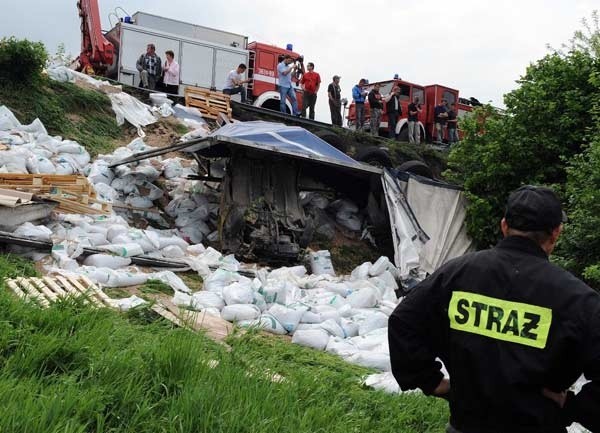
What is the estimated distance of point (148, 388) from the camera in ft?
9.48

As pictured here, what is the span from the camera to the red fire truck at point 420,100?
17953 millimetres

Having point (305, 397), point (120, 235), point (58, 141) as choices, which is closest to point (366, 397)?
point (305, 397)

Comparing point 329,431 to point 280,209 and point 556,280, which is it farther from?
point 280,209

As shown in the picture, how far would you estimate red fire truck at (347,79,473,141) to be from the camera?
18.0 m

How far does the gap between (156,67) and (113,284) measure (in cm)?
978

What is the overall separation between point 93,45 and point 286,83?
189 inches

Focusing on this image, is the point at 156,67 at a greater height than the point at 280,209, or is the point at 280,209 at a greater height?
the point at 156,67

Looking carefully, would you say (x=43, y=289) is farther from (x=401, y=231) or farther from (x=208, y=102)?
(x=208, y=102)

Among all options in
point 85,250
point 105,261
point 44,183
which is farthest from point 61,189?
point 105,261

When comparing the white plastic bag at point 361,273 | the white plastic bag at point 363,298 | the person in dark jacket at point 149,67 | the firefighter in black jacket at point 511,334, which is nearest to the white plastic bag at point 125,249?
the white plastic bag at point 363,298

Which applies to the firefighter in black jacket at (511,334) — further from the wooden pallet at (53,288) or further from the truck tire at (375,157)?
the truck tire at (375,157)

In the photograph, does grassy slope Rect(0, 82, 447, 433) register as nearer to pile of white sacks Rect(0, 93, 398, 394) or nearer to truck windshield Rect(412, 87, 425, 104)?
pile of white sacks Rect(0, 93, 398, 394)

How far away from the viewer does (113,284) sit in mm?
6012

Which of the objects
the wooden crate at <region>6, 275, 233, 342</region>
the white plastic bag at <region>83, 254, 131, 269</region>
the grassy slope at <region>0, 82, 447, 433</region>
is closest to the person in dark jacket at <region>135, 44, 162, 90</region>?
the white plastic bag at <region>83, 254, 131, 269</region>
